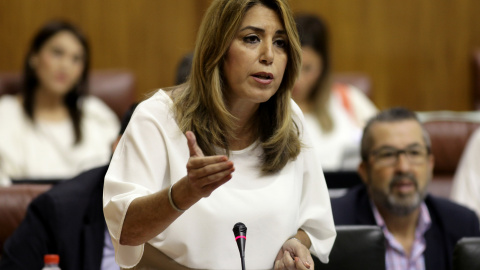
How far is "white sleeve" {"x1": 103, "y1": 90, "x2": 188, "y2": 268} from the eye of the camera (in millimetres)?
1794

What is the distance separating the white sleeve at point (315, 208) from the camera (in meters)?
2.08

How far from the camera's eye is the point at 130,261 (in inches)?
72.8

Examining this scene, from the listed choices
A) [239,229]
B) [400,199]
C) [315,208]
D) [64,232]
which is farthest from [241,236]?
[400,199]

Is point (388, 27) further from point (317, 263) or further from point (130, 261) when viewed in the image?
point (130, 261)

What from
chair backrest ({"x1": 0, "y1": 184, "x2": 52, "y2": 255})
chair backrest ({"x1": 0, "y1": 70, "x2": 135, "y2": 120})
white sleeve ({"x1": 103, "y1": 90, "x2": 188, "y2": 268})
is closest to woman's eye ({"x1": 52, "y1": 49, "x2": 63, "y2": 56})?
chair backrest ({"x1": 0, "y1": 70, "x2": 135, "y2": 120})

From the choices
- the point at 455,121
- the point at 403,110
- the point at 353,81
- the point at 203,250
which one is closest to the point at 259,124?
the point at 203,250

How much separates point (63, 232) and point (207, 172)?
1033 mm

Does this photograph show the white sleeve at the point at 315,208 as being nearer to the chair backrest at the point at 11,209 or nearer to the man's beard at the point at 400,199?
the man's beard at the point at 400,199

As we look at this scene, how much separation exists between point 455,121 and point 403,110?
1.17m

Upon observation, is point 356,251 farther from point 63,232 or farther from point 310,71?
point 310,71

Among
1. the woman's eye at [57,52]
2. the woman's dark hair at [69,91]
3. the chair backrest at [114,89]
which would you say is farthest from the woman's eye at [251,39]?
the chair backrest at [114,89]

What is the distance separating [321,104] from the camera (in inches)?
191

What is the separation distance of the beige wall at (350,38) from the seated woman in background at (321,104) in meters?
0.93

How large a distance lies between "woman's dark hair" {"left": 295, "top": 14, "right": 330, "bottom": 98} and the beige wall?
895 millimetres
